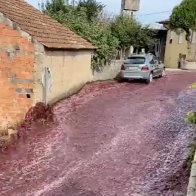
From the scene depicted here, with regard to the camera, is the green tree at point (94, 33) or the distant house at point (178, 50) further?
the distant house at point (178, 50)

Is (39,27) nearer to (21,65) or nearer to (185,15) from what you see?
(21,65)

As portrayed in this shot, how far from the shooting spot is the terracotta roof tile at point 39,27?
15.5 metres

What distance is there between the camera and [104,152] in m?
12.3

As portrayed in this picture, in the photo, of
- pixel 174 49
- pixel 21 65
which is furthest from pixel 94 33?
pixel 174 49

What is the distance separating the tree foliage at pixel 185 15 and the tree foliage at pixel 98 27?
339cm

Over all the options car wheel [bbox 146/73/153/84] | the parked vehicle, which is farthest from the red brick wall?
car wheel [bbox 146/73/153/84]

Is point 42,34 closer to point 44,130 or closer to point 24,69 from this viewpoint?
point 24,69

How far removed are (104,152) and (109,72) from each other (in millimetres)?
13404

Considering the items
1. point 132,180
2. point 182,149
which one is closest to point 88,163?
point 132,180

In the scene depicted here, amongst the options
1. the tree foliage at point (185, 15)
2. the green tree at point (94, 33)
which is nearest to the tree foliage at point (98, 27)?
the green tree at point (94, 33)

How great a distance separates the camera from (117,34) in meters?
30.7

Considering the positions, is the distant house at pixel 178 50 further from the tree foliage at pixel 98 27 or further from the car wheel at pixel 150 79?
the car wheel at pixel 150 79

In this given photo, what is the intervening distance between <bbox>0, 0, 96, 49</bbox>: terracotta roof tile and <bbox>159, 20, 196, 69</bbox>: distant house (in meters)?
19.5

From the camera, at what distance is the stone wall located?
79.5 ft
